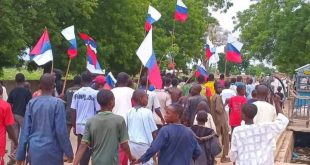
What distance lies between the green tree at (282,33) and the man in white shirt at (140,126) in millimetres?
27488

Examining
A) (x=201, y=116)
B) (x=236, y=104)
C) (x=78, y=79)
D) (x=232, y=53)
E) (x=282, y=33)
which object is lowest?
(x=201, y=116)

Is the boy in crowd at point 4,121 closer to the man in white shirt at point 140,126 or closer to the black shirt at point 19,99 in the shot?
the man in white shirt at point 140,126

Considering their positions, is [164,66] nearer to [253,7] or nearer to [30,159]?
[253,7]

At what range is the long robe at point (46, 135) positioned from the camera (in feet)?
21.3

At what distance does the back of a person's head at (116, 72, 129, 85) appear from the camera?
8328 millimetres

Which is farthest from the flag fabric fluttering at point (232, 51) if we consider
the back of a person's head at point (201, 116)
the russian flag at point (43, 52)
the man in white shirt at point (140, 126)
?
the man in white shirt at point (140, 126)

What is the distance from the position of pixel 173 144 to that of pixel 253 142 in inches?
35.9

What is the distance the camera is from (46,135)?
6508 mm

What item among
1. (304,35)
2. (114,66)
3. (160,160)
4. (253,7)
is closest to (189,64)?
(253,7)

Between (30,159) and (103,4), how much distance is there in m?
23.3

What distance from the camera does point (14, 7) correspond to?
69.6ft

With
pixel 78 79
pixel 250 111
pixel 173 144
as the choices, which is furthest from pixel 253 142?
pixel 78 79

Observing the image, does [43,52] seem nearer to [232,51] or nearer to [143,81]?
[143,81]

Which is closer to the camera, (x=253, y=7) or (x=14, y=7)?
(x=14, y=7)
